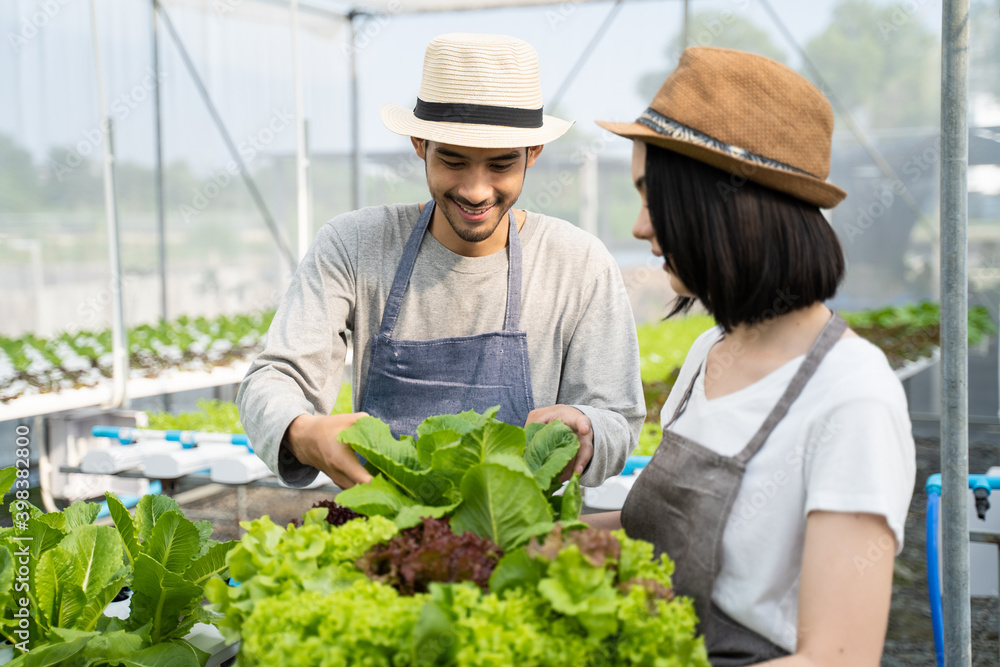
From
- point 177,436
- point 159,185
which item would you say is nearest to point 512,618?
point 177,436

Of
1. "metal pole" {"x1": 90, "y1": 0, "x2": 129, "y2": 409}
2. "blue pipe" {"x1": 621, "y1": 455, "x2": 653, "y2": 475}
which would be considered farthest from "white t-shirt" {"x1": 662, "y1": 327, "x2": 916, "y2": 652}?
"metal pole" {"x1": 90, "y1": 0, "x2": 129, "y2": 409}

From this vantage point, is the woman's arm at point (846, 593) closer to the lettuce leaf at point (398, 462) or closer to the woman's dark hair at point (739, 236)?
the woman's dark hair at point (739, 236)

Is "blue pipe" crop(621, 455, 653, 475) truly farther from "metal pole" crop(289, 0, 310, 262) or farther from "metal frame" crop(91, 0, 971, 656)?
"metal pole" crop(289, 0, 310, 262)

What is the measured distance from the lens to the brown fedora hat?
3.58 feet

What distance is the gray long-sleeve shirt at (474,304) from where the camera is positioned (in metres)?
1.75

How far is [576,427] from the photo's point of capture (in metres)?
1.42

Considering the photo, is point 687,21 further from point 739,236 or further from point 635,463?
point 739,236

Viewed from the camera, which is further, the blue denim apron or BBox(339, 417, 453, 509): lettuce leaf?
the blue denim apron

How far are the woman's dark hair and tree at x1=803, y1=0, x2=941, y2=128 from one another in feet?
24.2

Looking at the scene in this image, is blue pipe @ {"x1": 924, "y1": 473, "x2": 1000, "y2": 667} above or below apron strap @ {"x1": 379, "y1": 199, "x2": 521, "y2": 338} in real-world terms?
below

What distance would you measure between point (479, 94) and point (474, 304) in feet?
1.51

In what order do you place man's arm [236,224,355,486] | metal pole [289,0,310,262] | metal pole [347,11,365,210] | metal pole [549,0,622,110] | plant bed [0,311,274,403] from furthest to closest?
metal pole [347,11,365,210] < metal pole [549,0,622,110] < metal pole [289,0,310,262] < plant bed [0,311,274,403] < man's arm [236,224,355,486]

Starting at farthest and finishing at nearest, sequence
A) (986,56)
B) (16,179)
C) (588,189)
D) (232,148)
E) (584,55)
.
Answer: (588,189) → (584,55) → (232,148) → (986,56) → (16,179)

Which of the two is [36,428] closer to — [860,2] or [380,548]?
[380,548]
